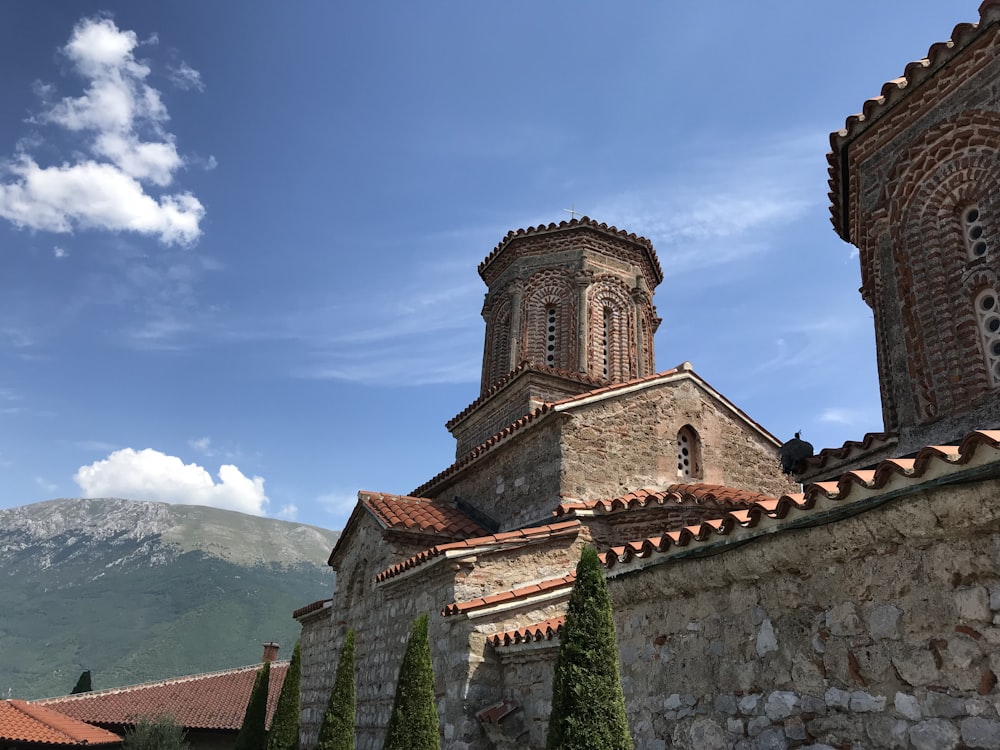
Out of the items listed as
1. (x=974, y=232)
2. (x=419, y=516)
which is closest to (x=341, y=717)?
(x=419, y=516)

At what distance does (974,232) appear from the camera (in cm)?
585

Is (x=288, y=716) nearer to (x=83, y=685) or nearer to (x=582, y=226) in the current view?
(x=582, y=226)

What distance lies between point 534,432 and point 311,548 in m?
140

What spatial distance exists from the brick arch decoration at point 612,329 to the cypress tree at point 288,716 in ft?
23.6

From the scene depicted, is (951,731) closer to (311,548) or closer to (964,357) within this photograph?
(964,357)

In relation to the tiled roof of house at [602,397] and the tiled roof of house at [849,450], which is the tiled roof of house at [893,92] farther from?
the tiled roof of house at [602,397]

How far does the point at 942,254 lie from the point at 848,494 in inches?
140

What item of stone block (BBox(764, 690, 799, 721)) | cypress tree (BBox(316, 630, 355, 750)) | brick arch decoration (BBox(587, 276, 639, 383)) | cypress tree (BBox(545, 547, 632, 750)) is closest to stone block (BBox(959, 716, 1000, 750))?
stone block (BBox(764, 690, 799, 721))

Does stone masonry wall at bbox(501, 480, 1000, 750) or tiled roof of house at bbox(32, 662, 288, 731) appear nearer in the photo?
stone masonry wall at bbox(501, 480, 1000, 750)

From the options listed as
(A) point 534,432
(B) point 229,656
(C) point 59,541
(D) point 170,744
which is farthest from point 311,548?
(A) point 534,432

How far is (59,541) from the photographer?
124 meters

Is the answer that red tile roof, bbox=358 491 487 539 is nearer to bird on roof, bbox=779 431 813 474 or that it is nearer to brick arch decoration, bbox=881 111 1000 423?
bird on roof, bbox=779 431 813 474

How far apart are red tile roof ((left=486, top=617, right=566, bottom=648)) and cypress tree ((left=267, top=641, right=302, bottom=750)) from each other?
5.68m

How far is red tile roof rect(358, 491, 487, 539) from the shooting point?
31.7 feet
